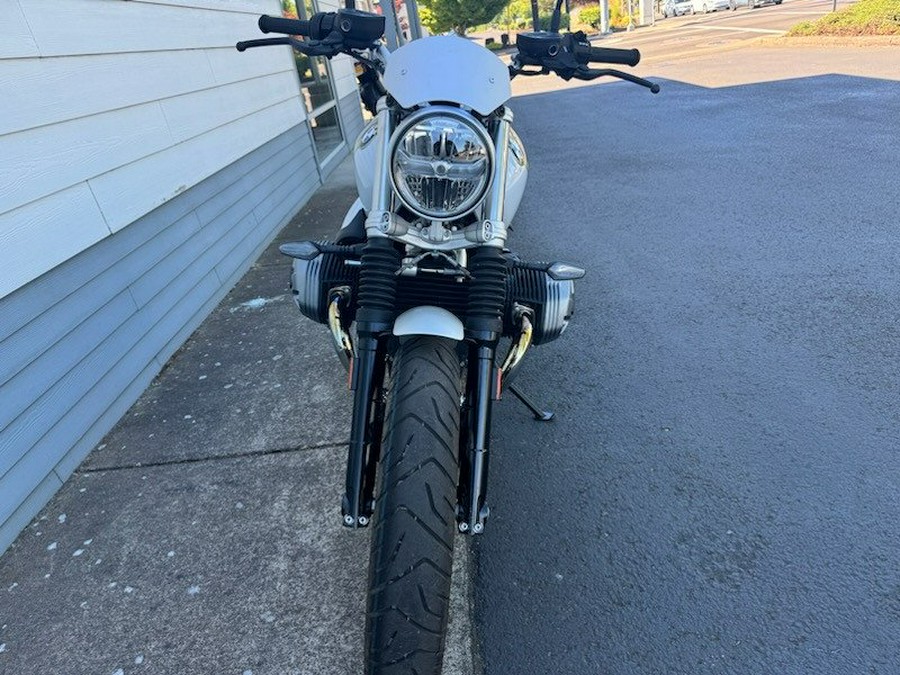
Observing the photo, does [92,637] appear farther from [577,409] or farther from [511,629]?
[577,409]

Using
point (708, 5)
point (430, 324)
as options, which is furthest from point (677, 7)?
point (430, 324)

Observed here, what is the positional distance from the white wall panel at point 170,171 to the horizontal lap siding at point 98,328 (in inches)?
3.5

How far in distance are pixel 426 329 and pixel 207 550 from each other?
4.46 ft

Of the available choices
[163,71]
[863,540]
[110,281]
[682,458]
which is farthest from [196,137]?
[863,540]

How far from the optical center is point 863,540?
2092 mm

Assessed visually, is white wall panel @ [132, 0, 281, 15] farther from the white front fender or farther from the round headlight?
the white front fender

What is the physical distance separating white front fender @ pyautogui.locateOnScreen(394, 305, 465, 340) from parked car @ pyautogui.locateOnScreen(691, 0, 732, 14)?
1744 inches

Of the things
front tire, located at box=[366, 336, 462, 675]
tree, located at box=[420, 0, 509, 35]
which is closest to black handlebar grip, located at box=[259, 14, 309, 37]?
front tire, located at box=[366, 336, 462, 675]

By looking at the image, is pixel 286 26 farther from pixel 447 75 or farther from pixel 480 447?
pixel 480 447

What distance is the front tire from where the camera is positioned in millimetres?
1475

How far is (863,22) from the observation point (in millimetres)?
14828

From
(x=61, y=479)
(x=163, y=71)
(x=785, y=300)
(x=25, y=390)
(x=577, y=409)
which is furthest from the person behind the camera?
(x=163, y=71)

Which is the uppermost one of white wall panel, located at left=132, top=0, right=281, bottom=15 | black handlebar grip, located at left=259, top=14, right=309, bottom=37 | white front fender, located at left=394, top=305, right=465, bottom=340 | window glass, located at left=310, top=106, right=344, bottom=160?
white wall panel, located at left=132, top=0, right=281, bottom=15

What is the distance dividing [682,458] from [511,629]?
113 cm
